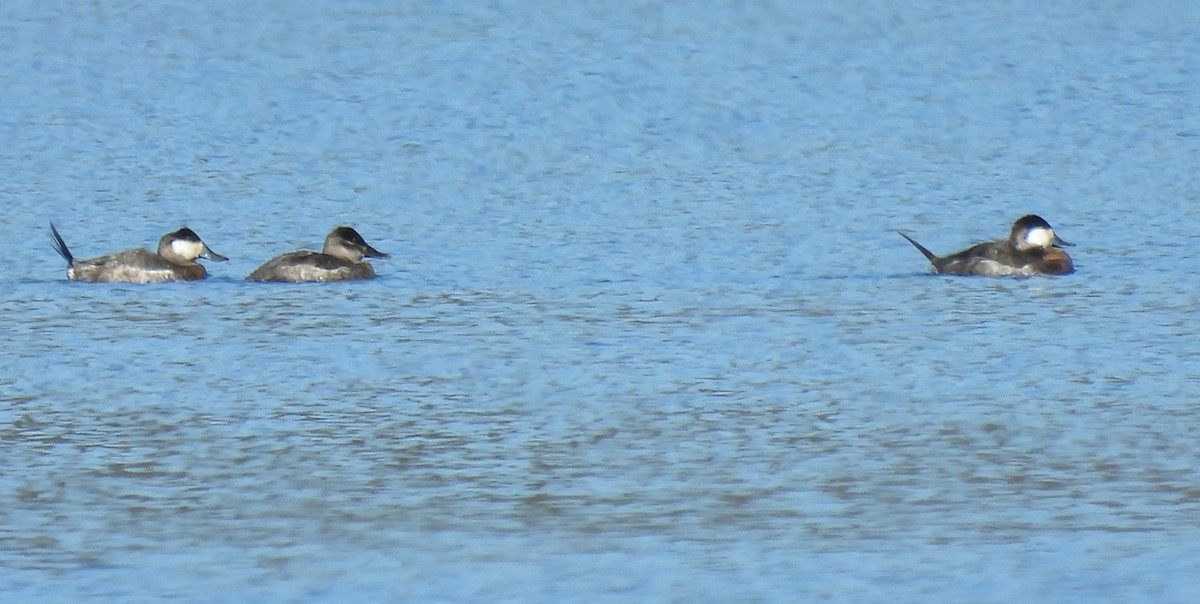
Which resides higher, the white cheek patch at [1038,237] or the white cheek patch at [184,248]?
the white cheek patch at [184,248]

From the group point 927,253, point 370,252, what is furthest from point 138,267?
point 927,253

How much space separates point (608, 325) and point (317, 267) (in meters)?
2.36

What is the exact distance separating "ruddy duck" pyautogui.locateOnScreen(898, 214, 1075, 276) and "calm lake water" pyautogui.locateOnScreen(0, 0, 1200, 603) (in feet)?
0.68

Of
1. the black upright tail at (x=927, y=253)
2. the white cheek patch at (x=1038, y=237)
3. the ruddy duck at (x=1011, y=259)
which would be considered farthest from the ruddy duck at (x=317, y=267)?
the white cheek patch at (x=1038, y=237)

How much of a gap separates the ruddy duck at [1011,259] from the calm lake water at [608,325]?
0.68 feet

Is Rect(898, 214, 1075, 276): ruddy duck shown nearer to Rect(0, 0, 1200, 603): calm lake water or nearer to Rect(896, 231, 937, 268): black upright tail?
Rect(896, 231, 937, 268): black upright tail

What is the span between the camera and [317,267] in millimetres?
11922

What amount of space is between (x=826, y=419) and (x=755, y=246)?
16.2 feet

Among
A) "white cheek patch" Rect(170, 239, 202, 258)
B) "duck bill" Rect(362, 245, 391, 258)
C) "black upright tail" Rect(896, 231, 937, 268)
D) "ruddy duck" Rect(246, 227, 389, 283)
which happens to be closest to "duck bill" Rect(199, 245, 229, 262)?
"white cheek patch" Rect(170, 239, 202, 258)

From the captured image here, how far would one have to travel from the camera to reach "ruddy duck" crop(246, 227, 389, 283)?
11922 mm

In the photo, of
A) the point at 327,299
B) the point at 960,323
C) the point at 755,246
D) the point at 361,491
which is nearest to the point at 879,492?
the point at 361,491

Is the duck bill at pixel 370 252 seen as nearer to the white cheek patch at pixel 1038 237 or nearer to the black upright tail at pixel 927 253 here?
the black upright tail at pixel 927 253

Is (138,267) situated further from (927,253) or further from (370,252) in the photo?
(927,253)

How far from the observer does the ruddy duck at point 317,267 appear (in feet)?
39.1
